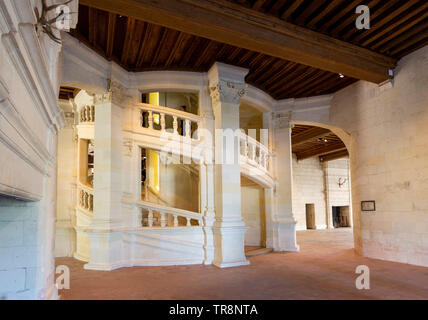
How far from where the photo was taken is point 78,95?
825 centimetres

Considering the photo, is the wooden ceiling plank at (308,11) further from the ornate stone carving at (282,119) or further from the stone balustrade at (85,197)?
the stone balustrade at (85,197)

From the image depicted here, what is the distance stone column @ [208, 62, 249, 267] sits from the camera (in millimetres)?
6609

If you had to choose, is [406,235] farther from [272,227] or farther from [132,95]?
[132,95]

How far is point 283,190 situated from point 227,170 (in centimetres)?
280

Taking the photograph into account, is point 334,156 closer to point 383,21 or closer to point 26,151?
point 383,21

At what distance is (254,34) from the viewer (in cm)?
521

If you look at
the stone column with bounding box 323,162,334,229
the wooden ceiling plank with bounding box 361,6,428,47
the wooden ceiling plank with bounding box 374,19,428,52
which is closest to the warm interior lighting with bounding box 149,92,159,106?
the wooden ceiling plank with bounding box 361,6,428,47

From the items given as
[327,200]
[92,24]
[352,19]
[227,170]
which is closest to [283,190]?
[227,170]

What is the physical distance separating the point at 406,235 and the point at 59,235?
27.3 ft

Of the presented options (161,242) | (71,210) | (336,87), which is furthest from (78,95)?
(336,87)

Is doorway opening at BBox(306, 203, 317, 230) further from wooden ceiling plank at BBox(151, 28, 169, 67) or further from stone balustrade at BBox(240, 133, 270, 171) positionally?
wooden ceiling plank at BBox(151, 28, 169, 67)

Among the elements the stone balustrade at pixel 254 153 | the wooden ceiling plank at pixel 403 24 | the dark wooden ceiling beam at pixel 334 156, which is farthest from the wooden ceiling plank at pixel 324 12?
the dark wooden ceiling beam at pixel 334 156

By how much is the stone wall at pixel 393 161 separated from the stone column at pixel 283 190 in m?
1.66

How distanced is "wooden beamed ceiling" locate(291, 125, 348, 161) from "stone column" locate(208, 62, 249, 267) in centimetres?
613
